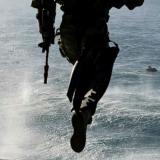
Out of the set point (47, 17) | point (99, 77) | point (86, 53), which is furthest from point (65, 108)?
point (86, 53)

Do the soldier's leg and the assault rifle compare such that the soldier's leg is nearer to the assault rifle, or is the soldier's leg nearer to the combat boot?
the combat boot

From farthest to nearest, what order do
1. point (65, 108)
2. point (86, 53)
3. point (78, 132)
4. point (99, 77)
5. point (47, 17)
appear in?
1. point (65, 108)
2. point (47, 17)
3. point (99, 77)
4. point (86, 53)
5. point (78, 132)

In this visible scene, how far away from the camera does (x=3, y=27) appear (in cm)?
15088

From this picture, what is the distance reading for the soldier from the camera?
773cm

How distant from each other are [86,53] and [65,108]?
75.2 metres

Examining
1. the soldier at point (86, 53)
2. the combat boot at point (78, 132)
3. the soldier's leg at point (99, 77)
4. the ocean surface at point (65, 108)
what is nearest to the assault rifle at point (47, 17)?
the soldier at point (86, 53)

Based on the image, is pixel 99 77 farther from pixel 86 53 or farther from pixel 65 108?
pixel 65 108

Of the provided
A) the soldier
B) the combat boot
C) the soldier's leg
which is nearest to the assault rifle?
the soldier

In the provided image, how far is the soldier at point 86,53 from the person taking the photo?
7730 mm

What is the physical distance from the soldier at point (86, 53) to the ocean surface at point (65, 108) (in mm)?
59517

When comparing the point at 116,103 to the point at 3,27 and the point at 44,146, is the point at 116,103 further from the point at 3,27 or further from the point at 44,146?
the point at 3,27

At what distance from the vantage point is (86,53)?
799cm

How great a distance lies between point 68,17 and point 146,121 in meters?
75.3

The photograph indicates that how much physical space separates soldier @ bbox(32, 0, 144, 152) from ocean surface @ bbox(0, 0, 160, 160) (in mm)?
59517
